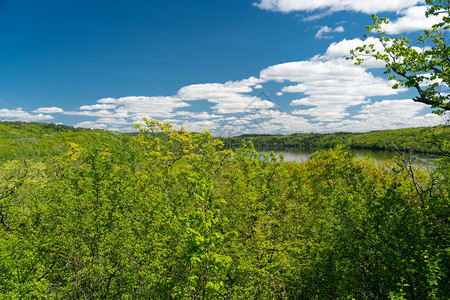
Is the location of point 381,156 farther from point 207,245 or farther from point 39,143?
point 39,143

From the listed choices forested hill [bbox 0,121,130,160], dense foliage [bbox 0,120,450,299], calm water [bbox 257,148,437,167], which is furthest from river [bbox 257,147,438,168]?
forested hill [bbox 0,121,130,160]

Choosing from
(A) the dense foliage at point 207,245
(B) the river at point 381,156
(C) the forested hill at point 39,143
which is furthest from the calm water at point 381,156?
(C) the forested hill at point 39,143

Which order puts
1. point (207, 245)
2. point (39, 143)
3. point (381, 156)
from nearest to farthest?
1. point (207, 245)
2. point (39, 143)
3. point (381, 156)

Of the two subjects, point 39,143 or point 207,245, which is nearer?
point 207,245

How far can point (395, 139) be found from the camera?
45.0 ft

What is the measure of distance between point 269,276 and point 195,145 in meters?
22.1

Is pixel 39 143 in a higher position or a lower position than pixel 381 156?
higher

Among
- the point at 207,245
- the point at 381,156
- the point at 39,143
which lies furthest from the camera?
the point at 381,156

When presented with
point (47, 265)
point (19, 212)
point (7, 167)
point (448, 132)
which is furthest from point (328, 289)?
point (7, 167)

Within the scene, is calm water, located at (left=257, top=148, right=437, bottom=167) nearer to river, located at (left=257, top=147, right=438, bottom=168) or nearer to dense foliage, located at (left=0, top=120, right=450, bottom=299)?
river, located at (left=257, top=147, right=438, bottom=168)

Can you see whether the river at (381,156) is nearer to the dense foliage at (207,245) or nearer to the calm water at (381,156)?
the calm water at (381,156)

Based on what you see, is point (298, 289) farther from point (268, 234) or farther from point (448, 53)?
point (448, 53)

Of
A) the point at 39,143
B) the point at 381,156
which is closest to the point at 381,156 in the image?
the point at 381,156

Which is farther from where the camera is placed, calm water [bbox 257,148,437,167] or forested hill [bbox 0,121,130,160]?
forested hill [bbox 0,121,130,160]
